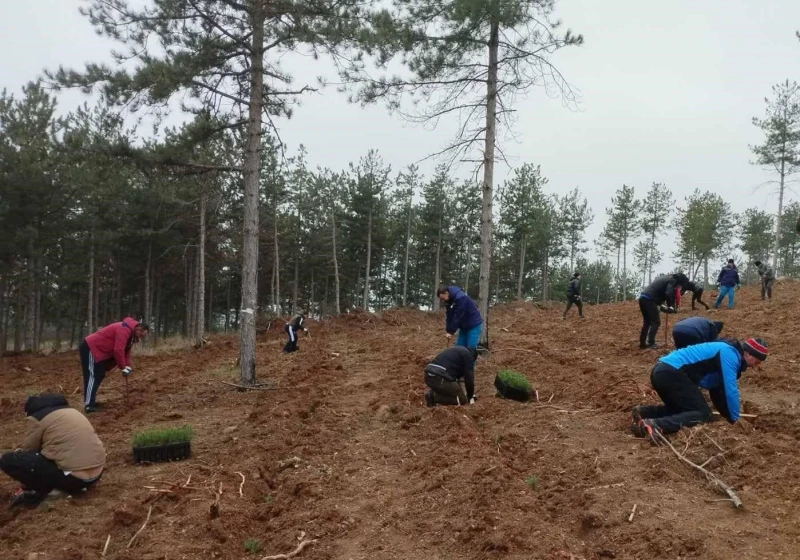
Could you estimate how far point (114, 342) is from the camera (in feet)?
28.3

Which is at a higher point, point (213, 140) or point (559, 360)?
point (213, 140)

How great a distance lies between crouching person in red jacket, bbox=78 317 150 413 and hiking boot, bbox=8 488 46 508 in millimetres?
3580

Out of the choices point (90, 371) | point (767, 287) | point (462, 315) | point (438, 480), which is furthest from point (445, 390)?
point (767, 287)

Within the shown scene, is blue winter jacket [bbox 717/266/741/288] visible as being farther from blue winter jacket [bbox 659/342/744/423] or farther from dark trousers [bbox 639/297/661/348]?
blue winter jacket [bbox 659/342/744/423]

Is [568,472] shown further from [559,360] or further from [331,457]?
[559,360]

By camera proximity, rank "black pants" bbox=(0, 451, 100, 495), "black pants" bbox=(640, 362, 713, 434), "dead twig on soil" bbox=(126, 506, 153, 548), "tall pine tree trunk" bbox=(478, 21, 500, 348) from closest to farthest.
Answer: "dead twig on soil" bbox=(126, 506, 153, 548) < "black pants" bbox=(0, 451, 100, 495) < "black pants" bbox=(640, 362, 713, 434) < "tall pine tree trunk" bbox=(478, 21, 500, 348)

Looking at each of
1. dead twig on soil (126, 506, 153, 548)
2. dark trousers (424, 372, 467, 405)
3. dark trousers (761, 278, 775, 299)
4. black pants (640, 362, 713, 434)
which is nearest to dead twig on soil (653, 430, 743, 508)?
black pants (640, 362, 713, 434)

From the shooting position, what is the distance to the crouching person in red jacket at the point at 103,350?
28.2ft

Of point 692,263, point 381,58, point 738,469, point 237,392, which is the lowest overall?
point 237,392

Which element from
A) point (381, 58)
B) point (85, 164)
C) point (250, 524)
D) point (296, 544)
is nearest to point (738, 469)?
point (296, 544)

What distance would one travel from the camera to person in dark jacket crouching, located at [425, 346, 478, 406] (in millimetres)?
7273

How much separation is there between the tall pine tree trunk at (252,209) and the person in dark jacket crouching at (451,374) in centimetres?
401

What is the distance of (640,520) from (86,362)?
8.07 meters

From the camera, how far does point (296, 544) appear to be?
13.4 feet
